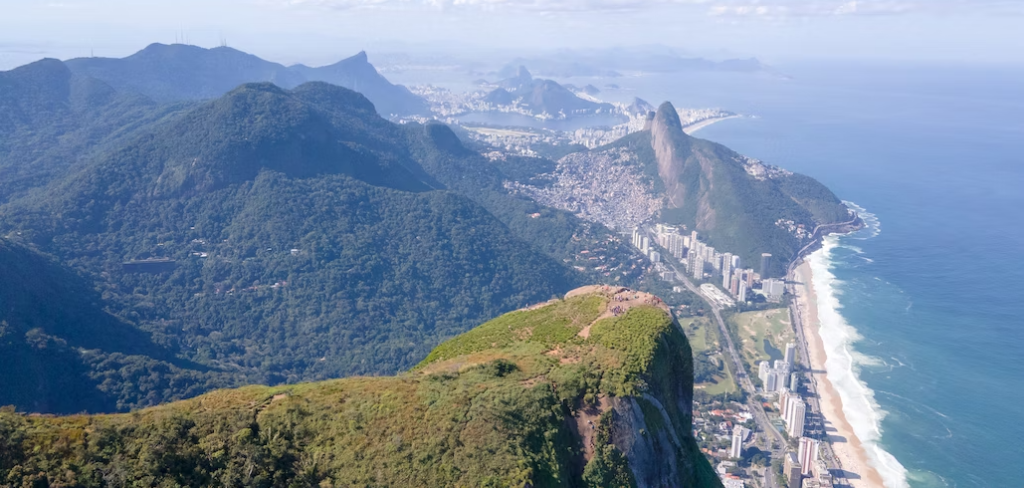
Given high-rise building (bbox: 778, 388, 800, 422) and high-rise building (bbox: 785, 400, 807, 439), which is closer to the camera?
high-rise building (bbox: 785, 400, 807, 439)

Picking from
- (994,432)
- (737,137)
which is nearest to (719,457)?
(994,432)

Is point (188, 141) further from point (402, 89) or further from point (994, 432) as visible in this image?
point (402, 89)

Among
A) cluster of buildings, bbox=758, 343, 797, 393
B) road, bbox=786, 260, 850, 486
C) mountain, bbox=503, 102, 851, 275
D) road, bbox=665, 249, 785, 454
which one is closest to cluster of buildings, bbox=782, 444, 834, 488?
road, bbox=786, 260, 850, 486

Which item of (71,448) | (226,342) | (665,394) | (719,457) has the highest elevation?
(71,448)

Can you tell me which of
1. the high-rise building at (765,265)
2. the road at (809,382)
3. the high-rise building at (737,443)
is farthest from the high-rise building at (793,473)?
the high-rise building at (765,265)

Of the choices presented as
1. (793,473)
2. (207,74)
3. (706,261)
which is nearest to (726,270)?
(706,261)

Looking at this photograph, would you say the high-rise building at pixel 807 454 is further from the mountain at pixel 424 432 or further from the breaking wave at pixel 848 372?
the mountain at pixel 424 432

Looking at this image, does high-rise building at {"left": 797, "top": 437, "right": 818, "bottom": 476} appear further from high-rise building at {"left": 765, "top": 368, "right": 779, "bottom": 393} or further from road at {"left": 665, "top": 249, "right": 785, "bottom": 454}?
high-rise building at {"left": 765, "top": 368, "right": 779, "bottom": 393}
